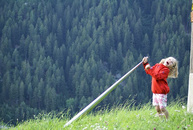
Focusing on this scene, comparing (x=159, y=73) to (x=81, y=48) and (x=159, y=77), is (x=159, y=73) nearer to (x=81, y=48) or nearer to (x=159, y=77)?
(x=159, y=77)

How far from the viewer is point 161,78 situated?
3.77 metres

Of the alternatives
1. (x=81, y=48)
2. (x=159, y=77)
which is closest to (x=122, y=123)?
(x=159, y=77)

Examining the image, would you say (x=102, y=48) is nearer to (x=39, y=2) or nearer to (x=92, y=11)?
(x=92, y=11)

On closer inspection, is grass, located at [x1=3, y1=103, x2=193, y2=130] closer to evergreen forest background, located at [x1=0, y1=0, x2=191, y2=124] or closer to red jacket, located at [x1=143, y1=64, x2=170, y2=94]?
red jacket, located at [x1=143, y1=64, x2=170, y2=94]

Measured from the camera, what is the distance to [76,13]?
126750 mm

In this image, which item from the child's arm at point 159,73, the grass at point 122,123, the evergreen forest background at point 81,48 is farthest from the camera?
the evergreen forest background at point 81,48

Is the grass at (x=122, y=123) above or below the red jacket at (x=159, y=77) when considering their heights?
below

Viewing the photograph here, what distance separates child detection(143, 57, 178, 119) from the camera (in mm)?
3776

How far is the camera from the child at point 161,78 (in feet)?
12.4

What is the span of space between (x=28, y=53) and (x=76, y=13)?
29177mm

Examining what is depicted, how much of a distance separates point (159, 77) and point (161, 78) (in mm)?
30

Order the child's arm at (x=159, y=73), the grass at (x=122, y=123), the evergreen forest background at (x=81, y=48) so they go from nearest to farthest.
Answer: the grass at (x=122, y=123), the child's arm at (x=159, y=73), the evergreen forest background at (x=81, y=48)

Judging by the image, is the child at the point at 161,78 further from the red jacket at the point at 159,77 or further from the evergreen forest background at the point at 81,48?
the evergreen forest background at the point at 81,48

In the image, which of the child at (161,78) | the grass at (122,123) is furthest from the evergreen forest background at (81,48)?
the child at (161,78)
